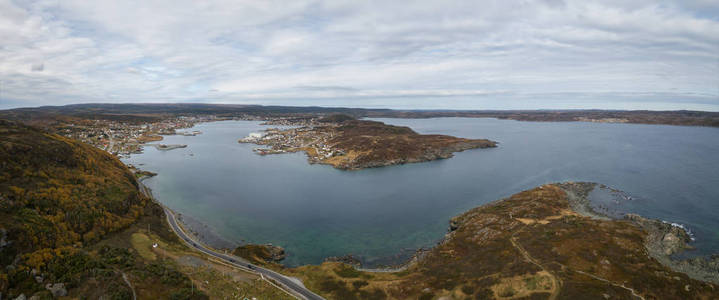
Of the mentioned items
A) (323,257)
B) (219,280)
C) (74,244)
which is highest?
(74,244)

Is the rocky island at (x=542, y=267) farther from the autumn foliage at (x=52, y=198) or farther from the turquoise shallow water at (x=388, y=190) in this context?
the autumn foliage at (x=52, y=198)

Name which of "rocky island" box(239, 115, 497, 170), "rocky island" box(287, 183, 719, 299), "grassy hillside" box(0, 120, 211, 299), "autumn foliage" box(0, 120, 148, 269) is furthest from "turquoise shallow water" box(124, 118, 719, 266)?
"grassy hillside" box(0, 120, 211, 299)

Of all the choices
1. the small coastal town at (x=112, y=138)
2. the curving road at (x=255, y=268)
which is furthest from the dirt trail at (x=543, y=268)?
the small coastal town at (x=112, y=138)

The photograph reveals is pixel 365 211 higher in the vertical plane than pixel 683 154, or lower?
lower

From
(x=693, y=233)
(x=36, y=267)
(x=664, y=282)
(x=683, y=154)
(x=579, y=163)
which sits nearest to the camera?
(x=36, y=267)

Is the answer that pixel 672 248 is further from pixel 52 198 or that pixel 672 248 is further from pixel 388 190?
pixel 52 198

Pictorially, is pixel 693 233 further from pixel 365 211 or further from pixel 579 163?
pixel 579 163

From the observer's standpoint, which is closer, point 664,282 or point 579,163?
point 664,282

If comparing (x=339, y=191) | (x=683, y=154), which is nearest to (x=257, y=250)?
(x=339, y=191)
